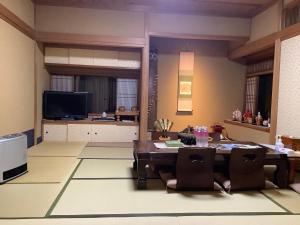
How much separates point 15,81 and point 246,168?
3.70m

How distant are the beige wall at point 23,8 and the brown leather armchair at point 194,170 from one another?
3.31 meters

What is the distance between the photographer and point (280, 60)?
4.45m

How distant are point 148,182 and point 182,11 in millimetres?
3748

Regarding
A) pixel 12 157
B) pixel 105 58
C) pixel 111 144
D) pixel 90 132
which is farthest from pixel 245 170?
pixel 105 58

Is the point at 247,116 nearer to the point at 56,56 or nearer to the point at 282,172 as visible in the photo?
the point at 282,172

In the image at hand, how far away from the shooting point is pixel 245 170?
2918 mm

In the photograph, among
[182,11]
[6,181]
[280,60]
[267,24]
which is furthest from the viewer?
[182,11]

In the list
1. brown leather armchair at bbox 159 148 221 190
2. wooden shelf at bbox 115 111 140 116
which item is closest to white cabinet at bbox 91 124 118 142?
wooden shelf at bbox 115 111 140 116

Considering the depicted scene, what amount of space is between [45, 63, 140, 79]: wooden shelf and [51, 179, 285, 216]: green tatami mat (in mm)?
3603

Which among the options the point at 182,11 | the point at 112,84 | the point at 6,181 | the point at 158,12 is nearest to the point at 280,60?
the point at 182,11

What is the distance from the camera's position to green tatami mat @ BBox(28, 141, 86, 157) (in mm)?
4480

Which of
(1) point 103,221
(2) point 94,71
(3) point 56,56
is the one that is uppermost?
(3) point 56,56

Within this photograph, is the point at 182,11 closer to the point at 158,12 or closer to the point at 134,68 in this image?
the point at 158,12

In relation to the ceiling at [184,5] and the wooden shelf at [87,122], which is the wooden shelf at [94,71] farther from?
the ceiling at [184,5]
